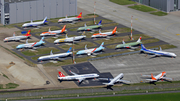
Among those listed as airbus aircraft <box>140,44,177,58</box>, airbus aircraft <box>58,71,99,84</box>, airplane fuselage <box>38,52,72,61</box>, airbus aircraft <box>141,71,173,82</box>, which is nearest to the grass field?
airbus aircraft <box>141,71,173,82</box>

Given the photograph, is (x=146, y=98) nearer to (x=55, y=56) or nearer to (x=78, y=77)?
(x=78, y=77)

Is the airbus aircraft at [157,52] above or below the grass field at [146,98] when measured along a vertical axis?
above

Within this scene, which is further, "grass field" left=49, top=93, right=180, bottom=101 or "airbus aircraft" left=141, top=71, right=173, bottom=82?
"airbus aircraft" left=141, top=71, right=173, bottom=82

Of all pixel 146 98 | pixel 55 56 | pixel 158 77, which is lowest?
pixel 146 98

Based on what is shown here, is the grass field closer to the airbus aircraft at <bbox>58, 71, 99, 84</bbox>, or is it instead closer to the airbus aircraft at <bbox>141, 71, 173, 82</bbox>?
the airbus aircraft at <bbox>141, 71, 173, 82</bbox>

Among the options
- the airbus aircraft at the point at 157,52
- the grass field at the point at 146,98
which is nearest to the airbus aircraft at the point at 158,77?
the grass field at the point at 146,98

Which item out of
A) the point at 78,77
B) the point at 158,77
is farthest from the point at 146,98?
the point at 78,77

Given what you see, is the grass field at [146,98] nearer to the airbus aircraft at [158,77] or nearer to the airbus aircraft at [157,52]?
the airbus aircraft at [158,77]

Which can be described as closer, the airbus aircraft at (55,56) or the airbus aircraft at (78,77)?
the airbus aircraft at (78,77)

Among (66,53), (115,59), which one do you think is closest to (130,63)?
(115,59)

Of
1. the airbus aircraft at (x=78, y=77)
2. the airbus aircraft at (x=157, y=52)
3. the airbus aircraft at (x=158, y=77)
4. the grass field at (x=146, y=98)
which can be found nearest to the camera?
the grass field at (x=146, y=98)

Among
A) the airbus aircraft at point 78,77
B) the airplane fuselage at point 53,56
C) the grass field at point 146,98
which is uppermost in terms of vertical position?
the airplane fuselage at point 53,56

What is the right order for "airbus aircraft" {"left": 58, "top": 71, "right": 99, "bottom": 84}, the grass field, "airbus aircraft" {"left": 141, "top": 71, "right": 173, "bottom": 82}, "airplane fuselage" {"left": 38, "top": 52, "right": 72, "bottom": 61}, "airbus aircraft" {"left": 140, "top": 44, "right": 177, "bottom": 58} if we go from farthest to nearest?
"airbus aircraft" {"left": 140, "top": 44, "right": 177, "bottom": 58}, "airplane fuselage" {"left": 38, "top": 52, "right": 72, "bottom": 61}, "airbus aircraft" {"left": 58, "top": 71, "right": 99, "bottom": 84}, "airbus aircraft" {"left": 141, "top": 71, "right": 173, "bottom": 82}, the grass field
